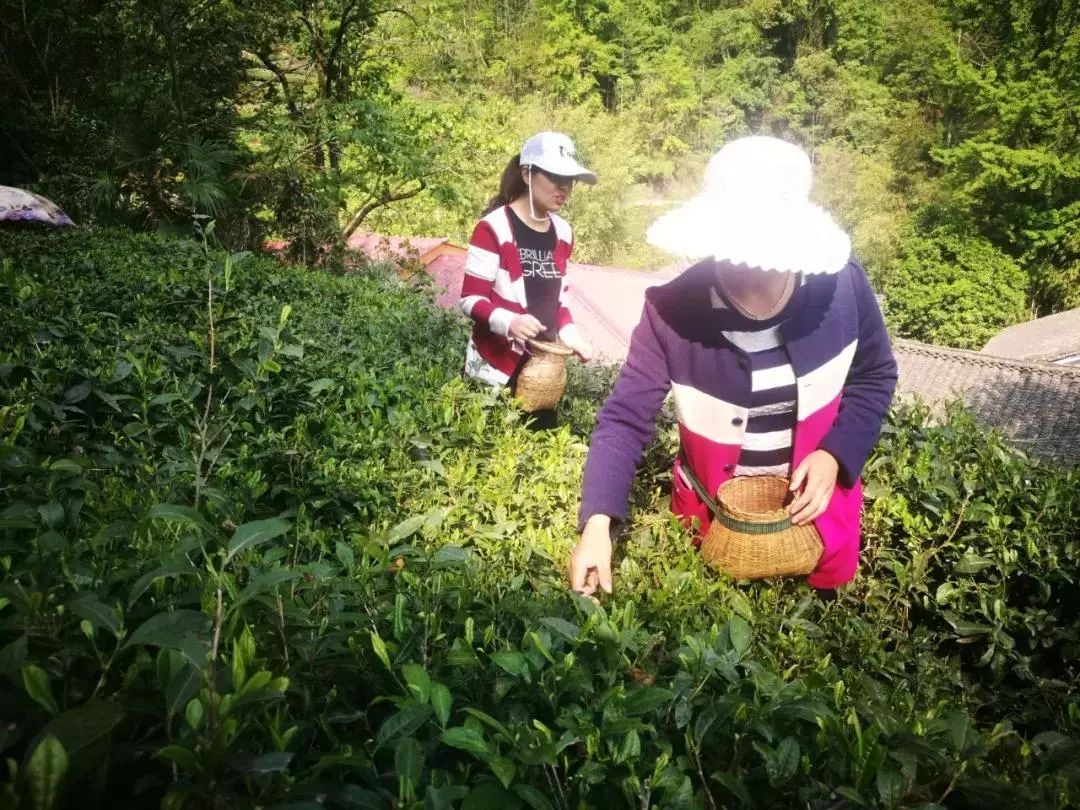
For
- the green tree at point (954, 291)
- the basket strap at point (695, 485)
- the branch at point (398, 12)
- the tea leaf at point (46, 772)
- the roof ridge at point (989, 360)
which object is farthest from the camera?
the green tree at point (954, 291)

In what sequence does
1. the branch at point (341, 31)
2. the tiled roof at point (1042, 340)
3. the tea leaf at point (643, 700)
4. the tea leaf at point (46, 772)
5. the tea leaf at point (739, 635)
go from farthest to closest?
the tiled roof at point (1042, 340) → the branch at point (341, 31) → the tea leaf at point (739, 635) → the tea leaf at point (643, 700) → the tea leaf at point (46, 772)

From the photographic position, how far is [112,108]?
1240 cm

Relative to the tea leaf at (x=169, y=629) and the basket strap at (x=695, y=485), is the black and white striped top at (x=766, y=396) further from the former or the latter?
the tea leaf at (x=169, y=629)

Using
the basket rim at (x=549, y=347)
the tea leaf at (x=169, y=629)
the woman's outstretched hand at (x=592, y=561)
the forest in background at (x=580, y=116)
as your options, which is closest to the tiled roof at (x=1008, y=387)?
the forest in background at (x=580, y=116)

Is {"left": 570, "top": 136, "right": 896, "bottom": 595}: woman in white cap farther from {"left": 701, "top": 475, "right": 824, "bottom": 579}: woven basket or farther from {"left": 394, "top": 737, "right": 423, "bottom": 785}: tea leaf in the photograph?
{"left": 394, "top": 737, "right": 423, "bottom": 785}: tea leaf

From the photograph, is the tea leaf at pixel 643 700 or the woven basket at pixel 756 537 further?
the woven basket at pixel 756 537

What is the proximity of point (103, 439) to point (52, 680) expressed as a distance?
170cm

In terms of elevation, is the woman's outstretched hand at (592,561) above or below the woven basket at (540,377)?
above

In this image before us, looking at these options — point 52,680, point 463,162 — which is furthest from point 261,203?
point 52,680

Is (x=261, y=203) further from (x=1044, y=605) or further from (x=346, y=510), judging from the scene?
(x=1044, y=605)

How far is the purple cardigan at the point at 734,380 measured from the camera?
2.13 metres

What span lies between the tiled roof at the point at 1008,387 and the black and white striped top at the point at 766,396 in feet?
72.1

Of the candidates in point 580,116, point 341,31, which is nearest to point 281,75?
point 341,31

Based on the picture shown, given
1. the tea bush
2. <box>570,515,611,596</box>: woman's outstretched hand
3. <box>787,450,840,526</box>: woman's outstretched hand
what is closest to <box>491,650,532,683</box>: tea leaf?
the tea bush
